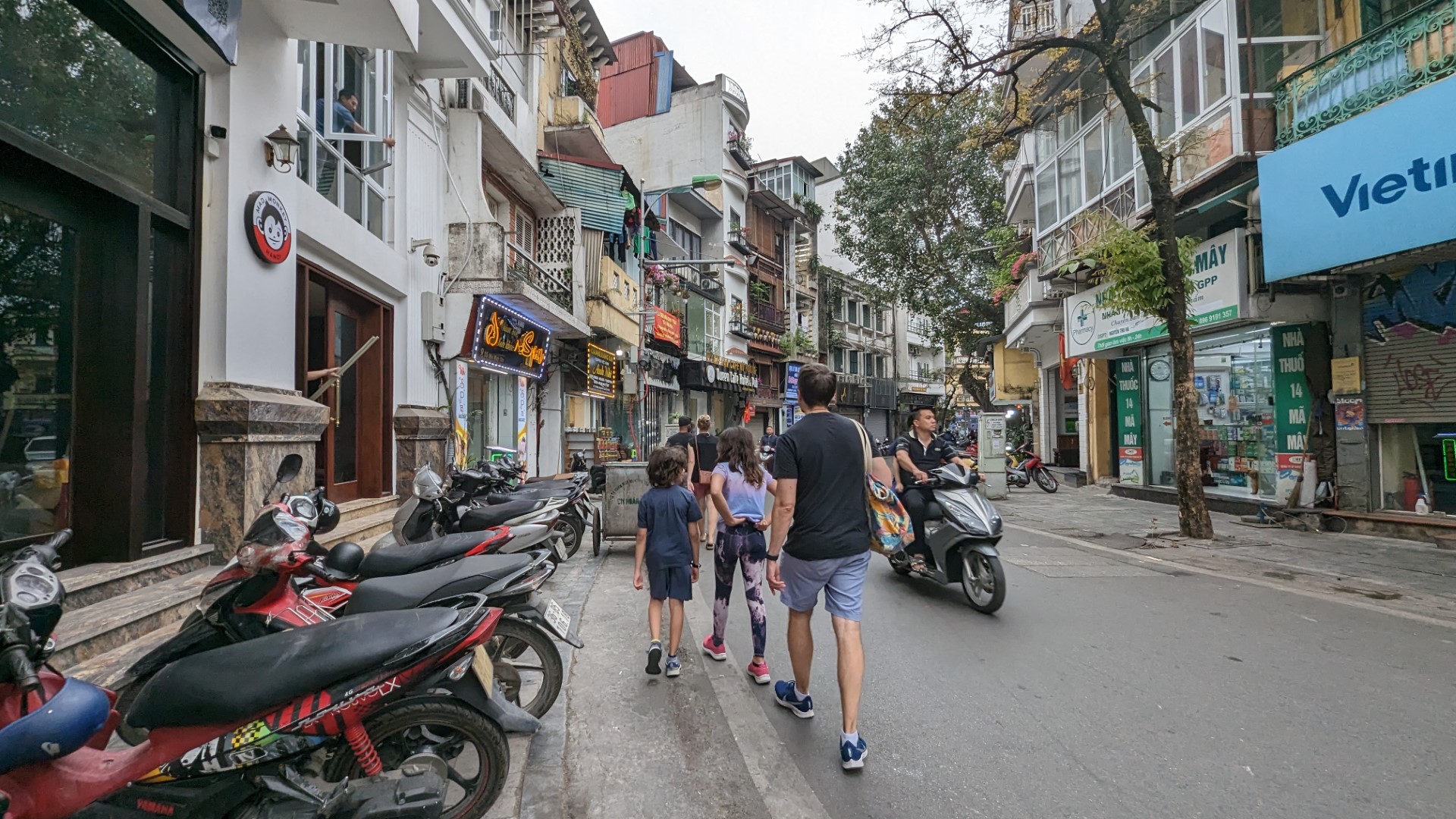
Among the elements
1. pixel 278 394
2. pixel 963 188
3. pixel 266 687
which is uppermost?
pixel 963 188

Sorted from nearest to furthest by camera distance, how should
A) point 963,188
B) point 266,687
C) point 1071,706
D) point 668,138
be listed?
→ 1. point 266,687
2. point 1071,706
3. point 963,188
4. point 668,138

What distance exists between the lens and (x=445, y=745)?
249 cm

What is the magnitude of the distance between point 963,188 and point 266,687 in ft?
82.9

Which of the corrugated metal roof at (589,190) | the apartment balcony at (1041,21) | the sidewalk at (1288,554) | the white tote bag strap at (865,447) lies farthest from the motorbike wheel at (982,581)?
the apartment balcony at (1041,21)

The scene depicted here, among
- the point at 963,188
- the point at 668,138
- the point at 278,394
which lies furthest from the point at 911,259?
the point at 278,394

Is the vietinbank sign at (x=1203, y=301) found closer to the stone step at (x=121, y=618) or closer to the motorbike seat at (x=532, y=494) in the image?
the motorbike seat at (x=532, y=494)

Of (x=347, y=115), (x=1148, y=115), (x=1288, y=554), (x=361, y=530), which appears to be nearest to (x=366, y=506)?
(x=361, y=530)

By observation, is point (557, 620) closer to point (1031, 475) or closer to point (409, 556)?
point (409, 556)

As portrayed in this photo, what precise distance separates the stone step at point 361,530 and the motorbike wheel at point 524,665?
3406 millimetres

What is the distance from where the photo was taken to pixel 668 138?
30.0 meters

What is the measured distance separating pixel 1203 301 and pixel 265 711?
1332cm

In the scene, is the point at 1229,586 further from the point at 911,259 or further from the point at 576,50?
the point at 911,259

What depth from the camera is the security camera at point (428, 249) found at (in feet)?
30.5

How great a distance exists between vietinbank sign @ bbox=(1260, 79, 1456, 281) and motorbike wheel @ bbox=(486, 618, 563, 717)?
9.77m
